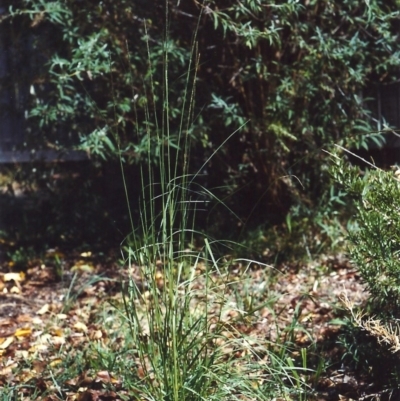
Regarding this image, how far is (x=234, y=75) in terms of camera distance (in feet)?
17.8

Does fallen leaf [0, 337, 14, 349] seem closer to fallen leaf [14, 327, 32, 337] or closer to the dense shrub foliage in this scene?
fallen leaf [14, 327, 32, 337]

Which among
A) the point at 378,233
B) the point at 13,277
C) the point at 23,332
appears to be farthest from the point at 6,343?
the point at 378,233

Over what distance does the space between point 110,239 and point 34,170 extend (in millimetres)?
878

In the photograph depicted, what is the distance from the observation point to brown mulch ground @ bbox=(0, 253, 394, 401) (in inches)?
134

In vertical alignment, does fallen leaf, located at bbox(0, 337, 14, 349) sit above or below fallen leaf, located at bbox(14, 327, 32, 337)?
above

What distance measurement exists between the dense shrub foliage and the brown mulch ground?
88 centimetres

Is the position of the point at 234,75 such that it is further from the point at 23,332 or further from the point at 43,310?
the point at 23,332

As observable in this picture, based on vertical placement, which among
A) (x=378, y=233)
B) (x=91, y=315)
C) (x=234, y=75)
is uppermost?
(x=234, y=75)

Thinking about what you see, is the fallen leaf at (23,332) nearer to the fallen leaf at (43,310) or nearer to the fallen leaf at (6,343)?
the fallen leaf at (6,343)

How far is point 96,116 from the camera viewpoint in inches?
217

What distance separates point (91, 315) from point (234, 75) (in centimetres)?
199

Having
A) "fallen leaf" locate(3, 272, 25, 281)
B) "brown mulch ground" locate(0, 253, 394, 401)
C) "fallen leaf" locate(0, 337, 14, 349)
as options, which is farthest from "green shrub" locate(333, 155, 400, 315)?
"fallen leaf" locate(3, 272, 25, 281)

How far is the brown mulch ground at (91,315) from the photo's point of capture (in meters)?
3.40

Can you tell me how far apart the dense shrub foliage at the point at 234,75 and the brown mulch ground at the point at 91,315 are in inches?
34.8
